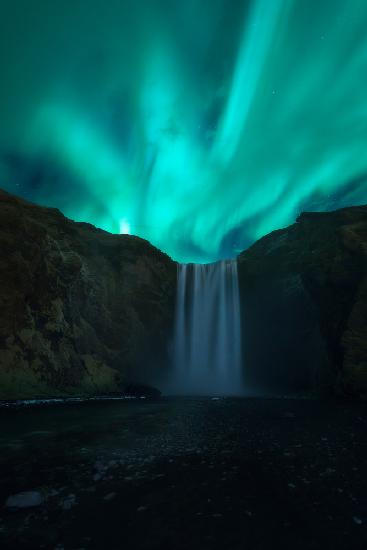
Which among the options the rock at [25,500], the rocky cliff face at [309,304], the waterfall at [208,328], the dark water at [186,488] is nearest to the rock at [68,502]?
the dark water at [186,488]

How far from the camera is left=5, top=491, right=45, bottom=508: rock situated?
14.9ft

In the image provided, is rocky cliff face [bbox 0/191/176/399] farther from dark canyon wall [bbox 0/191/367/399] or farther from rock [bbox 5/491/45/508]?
rock [bbox 5/491/45/508]

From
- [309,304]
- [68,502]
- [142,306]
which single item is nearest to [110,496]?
[68,502]

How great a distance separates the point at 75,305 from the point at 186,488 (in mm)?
27366

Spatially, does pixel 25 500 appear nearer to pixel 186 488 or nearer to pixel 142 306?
pixel 186 488

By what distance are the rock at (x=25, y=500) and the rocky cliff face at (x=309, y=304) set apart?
23242 millimetres

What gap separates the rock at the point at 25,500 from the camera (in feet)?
14.9

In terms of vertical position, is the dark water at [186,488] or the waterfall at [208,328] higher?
the waterfall at [208,328]

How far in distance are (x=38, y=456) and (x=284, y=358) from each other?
40.7 m

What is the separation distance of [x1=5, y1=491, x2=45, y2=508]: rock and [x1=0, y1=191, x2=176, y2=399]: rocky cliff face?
632 inches

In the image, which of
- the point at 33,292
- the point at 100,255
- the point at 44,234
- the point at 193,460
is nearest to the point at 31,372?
the point at 33,292

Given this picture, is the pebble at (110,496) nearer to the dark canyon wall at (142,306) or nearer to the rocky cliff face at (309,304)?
the dark canyon wall at (142,306)

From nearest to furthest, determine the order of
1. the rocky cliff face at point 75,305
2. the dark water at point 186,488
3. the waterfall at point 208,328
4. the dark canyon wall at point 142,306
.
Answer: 1. the dark water at point 186,488
2. the rocky cliff face at point 75,305
3. the dark canyon wall at point 142,306
4. the waterfall at point 208,328

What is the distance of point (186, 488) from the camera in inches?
208
